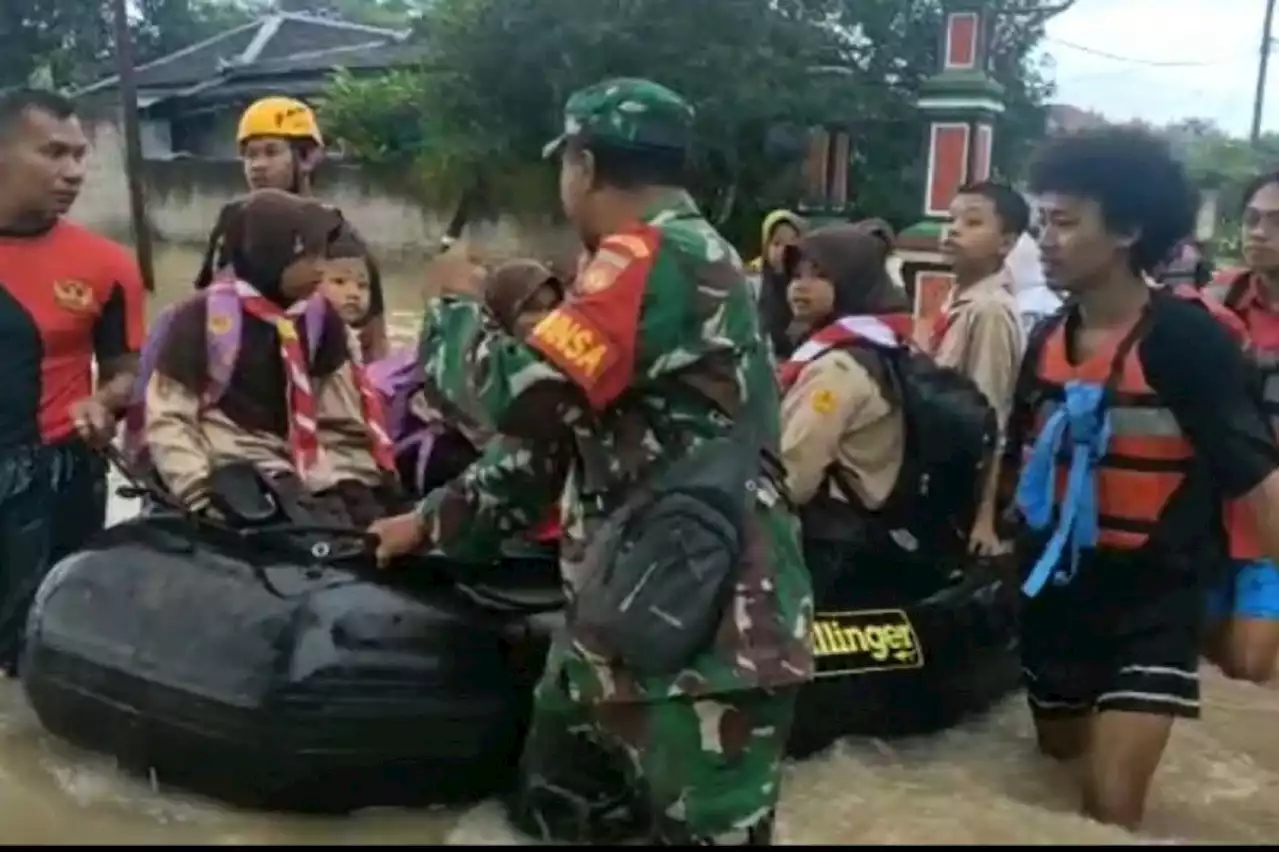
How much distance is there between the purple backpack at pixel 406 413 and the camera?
4652 millimetres

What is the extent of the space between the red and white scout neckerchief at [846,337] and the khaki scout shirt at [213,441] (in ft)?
3.80

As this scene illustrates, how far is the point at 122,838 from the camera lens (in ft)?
11.6

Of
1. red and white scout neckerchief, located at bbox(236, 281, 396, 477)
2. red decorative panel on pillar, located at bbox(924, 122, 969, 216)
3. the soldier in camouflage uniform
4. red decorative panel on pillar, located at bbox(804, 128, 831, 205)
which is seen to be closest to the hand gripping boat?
red and white scout neckerchief, located at bbox(236, 281, 396, 477)

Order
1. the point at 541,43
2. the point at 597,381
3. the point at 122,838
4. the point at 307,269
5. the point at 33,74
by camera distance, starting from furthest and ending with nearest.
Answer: the point at 33,74 → the point at 541,43 → the point at 307,269 → the point at 122,838 → the point at 597,381

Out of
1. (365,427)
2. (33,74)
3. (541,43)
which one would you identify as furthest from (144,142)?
(365,427)

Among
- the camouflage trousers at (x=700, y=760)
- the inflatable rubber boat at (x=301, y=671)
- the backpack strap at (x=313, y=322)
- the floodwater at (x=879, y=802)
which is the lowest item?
the floodwater at (x=879, y=802)

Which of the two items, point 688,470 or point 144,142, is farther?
point 144,142

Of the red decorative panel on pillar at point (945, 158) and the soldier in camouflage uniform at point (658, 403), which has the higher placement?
the soldier in camouflage uniform at point (658, 403)

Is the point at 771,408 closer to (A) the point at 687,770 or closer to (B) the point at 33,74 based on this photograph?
(A) the point at 687,770

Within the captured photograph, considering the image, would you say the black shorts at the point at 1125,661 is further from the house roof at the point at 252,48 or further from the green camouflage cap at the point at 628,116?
the house roof at the point at 252,48

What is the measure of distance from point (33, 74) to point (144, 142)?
7.41ft

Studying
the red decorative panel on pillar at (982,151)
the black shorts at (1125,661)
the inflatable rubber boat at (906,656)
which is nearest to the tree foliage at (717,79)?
the red decorative panel on pillar at (982,151)

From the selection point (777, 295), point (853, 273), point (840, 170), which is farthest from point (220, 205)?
point (853, 273)

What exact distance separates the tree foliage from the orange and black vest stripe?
1688cm
